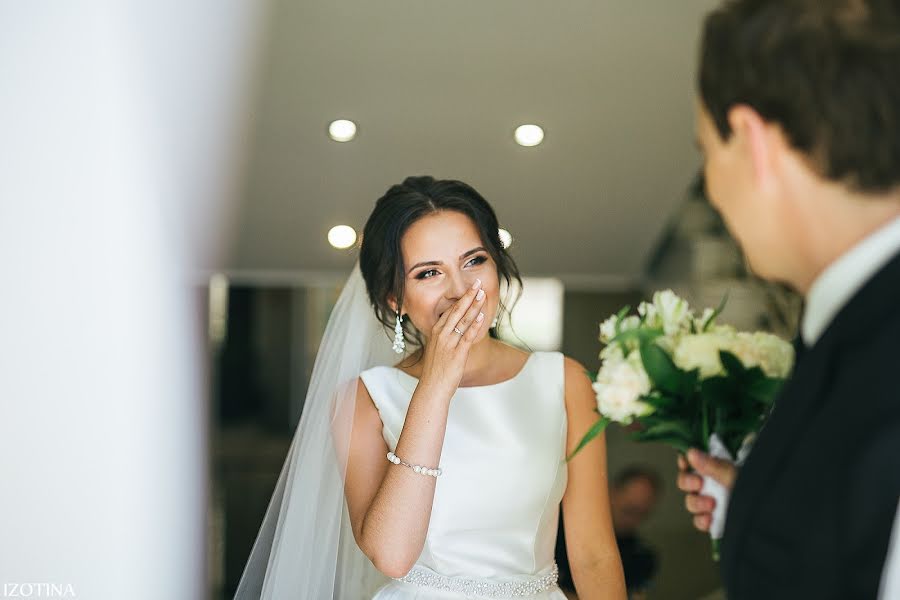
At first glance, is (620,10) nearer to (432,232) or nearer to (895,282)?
(432,232)

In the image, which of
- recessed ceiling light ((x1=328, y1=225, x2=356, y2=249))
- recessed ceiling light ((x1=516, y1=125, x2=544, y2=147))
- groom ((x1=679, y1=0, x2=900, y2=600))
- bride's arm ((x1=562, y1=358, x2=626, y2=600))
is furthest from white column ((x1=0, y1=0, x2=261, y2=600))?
recessed ceiling light ((x1=328, y1=225, x2=356, y2=249))

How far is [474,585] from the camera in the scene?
2156mm

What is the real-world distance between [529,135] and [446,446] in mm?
2501

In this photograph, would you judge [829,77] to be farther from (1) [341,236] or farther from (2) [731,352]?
(1) [341,236]

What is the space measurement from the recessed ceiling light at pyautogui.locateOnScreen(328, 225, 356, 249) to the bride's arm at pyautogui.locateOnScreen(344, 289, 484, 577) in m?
3.02

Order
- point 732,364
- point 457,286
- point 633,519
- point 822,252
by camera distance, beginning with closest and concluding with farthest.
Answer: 1. point 822,252
2. point 732,364
3. point 457,286
4. point 633,519

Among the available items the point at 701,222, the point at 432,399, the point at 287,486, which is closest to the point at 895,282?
the point at 432,399

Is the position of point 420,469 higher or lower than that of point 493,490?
higher

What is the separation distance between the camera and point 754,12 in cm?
111

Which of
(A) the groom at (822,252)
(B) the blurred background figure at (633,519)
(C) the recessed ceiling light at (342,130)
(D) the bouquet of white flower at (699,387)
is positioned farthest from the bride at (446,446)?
(B) the blurred background figure at (633,519)

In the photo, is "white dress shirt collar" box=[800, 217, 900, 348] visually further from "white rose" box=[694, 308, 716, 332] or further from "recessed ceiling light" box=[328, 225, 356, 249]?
"recessed ceiling light" box=[328, 225, 356, 249]

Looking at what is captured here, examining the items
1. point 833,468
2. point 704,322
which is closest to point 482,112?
point 704,322

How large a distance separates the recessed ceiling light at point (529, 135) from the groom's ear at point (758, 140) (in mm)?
3304

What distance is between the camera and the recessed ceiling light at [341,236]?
5033 mm
